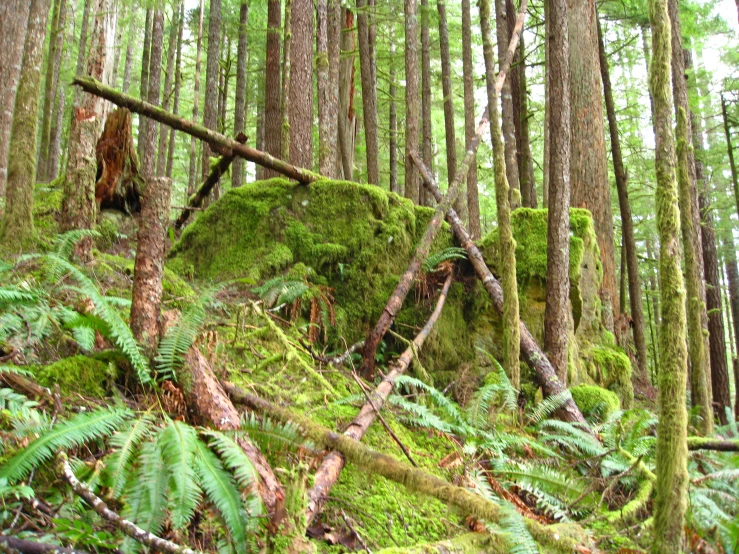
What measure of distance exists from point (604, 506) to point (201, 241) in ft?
18.2

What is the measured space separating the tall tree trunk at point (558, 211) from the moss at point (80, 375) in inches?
180

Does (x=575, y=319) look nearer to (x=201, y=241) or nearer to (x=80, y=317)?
(x=201, y=241)

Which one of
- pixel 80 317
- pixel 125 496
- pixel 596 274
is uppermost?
pixel 596 274

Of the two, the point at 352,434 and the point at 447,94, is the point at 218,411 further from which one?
the point at 447,94

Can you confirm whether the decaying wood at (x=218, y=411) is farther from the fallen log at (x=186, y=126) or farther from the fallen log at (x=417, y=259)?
the fallen log at (x=186, y=126)

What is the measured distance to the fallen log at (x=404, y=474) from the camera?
101 inches

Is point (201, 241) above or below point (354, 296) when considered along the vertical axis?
above

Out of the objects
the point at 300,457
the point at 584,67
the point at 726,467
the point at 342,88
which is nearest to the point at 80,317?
the point at 300,457

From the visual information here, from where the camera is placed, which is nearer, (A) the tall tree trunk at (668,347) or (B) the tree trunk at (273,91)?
(A) the tall tree trunk at (668,347)

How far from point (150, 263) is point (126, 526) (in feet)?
5.99

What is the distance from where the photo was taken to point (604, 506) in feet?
12.4

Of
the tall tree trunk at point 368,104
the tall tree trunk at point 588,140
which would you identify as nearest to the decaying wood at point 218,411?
the tall tree trunk at point 588,140

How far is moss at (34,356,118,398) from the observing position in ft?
9.53

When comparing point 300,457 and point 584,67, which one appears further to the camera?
point 584,67
